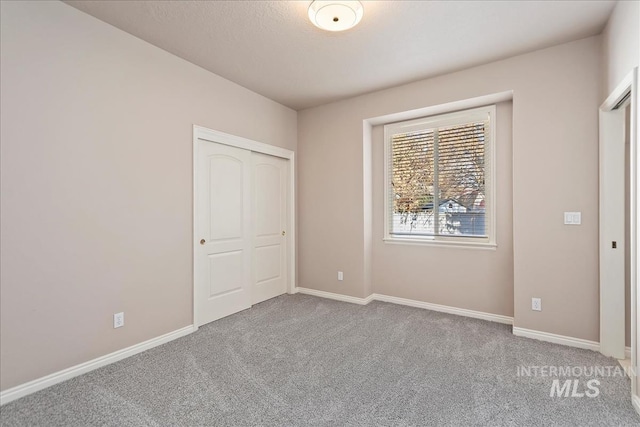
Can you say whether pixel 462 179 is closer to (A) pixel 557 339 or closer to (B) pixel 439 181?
(B) pixel 439 181

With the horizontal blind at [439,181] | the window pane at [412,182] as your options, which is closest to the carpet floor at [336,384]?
the horizontal blind at [439,181]

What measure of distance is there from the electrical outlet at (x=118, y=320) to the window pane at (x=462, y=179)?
3.40 m

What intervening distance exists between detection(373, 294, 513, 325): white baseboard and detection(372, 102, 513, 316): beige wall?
44 mm

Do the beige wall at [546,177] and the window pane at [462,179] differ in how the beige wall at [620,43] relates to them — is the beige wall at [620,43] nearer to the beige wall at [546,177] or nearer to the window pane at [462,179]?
the beige wall at [546,177]

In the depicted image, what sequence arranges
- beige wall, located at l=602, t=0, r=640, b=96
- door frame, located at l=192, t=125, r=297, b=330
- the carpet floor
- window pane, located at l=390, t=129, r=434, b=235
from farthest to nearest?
window pane, located at l=390, t=129, r=434, b=235 → door frame, located at l=192, t=125, r=297, b=330 → beige wall, located at l=602, t=0, r=640, b=96 → the carpet floor

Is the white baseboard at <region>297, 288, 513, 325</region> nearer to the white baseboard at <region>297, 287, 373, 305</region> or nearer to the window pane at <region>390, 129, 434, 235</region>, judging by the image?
the white baseboard at <region>297, 287, 373, 305</region>

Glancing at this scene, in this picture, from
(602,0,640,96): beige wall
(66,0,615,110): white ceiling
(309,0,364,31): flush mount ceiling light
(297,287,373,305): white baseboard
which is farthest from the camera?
(297,287,373,305): white baseboard

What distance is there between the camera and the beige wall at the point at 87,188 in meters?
2.05

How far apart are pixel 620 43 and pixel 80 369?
4591mm

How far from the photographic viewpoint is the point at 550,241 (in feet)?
9.36

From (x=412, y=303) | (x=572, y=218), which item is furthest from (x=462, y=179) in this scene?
(x=412, y=303)

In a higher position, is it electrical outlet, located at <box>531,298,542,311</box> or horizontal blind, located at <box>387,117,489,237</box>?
horizontal blind, located at <box>387,117,489,237</box>

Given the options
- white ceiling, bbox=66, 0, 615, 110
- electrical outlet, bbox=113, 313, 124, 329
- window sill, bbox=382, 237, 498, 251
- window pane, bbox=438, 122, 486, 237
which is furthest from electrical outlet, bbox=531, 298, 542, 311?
electrical outlet, bbox=113, 313, 124, 329

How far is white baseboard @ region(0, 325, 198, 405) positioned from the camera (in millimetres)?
2010
